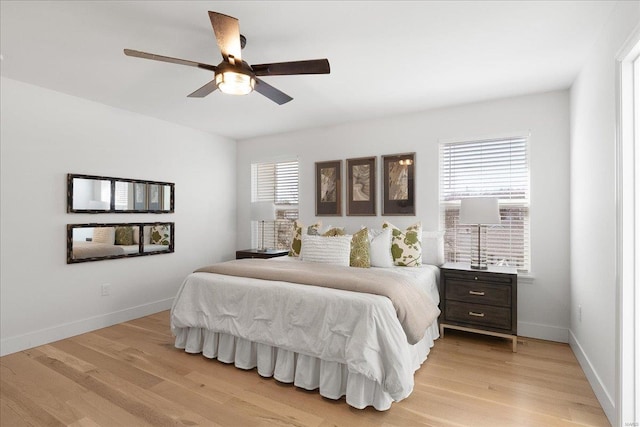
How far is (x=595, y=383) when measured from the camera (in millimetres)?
2338

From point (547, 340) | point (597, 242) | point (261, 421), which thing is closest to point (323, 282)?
point (261, 421)

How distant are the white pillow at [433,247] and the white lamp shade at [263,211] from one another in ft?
6.90

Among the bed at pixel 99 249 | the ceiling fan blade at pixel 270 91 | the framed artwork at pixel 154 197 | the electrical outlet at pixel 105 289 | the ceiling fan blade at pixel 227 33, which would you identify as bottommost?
the electrical outlet at pixel 105 289

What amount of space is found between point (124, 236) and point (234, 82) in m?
2.71

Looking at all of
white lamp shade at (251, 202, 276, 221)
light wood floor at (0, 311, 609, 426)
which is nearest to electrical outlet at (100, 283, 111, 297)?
light wood floor at (0, 311, 609, 426)

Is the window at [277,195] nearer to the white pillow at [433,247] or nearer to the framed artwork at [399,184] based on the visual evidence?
the framed artwork at [399,184]

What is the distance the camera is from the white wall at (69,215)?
3.08m

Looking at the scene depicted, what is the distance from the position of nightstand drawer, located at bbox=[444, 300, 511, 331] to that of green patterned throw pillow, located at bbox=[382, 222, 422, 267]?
1.78 ft

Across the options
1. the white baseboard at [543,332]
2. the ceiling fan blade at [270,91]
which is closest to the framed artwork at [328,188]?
the ceiling fan blade at [270,91]

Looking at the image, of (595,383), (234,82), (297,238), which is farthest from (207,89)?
(595,383)

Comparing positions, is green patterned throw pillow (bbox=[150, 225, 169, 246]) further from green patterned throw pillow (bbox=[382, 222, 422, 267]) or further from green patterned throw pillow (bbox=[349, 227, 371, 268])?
green patterned throw pillow (bbox=[382, 222, 422, 267])

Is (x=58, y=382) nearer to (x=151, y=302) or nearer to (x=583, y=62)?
(x=151, y=302)

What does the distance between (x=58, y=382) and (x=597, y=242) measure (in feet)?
13.4

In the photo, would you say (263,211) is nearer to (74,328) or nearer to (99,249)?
(99,249)
